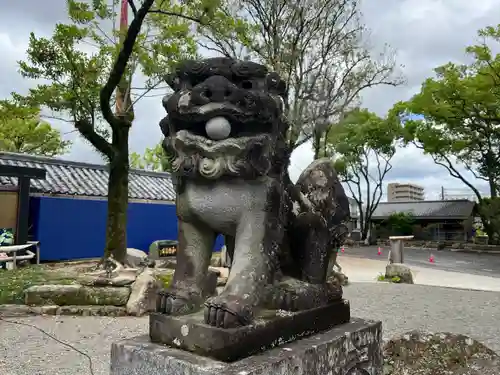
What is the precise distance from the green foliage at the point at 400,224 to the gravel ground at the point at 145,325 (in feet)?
58.9

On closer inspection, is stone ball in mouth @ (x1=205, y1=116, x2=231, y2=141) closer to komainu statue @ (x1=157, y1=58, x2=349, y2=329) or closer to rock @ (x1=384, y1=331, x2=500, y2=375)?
komainu statue @ (x1=157, y1=58, x2=349, y2=329)

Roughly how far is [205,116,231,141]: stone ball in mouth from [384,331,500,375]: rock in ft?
7.77

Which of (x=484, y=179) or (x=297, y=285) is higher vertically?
(x=484, y=179)

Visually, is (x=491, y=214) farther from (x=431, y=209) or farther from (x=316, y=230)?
(x=316, y=230)

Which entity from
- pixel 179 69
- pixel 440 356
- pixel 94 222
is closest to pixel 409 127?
pixel 94 222

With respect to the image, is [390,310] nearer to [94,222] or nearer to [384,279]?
[384,279]

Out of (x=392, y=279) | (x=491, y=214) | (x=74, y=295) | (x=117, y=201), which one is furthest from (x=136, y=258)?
(x=491, y=214)

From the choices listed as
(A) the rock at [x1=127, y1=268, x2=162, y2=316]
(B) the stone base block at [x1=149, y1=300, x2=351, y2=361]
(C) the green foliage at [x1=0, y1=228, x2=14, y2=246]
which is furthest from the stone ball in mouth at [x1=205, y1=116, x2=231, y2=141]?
(C) the green foliage at [x1=0, y1=228, x2=14, y2=246]

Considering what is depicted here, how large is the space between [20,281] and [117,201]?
1853 mm

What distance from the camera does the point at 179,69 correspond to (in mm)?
1963

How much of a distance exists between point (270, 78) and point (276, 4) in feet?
27.3

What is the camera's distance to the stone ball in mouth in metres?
1.82

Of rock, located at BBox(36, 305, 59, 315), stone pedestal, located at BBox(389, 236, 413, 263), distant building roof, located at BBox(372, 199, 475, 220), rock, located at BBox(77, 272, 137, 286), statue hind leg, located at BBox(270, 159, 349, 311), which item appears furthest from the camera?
distant building roof, located at BBox(372, 199, 475, 220)

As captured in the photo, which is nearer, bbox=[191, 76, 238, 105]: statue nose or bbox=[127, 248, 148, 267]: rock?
bbox=[191, 76, 238, 105]: statue nose
